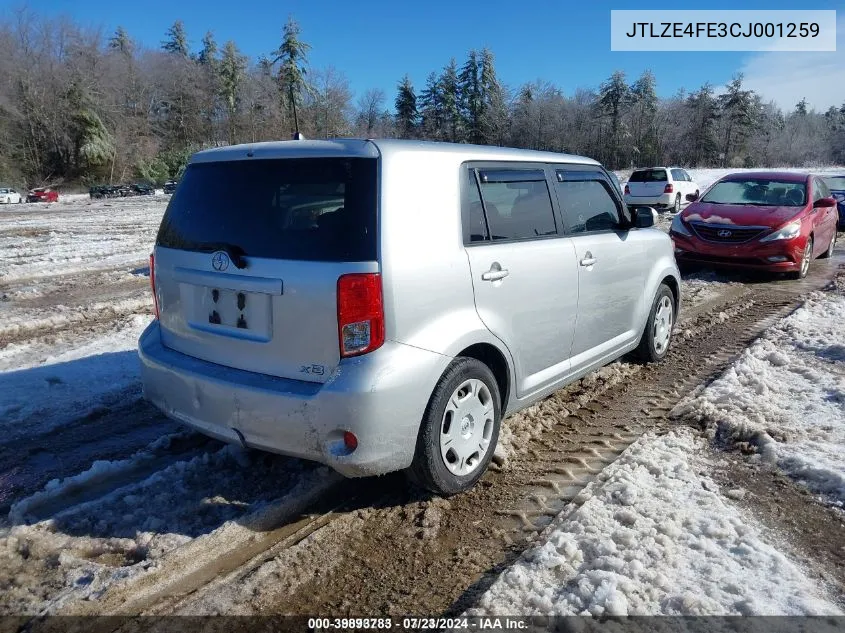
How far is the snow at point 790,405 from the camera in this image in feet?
12.0

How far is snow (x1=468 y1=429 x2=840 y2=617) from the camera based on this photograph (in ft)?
8.15

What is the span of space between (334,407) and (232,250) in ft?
3.15

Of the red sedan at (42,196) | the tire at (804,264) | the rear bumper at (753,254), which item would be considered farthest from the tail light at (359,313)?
the red sedan at (42,196)

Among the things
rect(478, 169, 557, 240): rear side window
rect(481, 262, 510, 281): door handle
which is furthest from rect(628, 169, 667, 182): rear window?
rect(481, 262, 510, 281): door handle

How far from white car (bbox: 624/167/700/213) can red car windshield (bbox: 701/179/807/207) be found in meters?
11.8

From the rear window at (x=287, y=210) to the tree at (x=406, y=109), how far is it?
80892 millimetres

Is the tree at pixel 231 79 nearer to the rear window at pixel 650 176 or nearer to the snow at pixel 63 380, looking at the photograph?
the rear window at pixel 650 176

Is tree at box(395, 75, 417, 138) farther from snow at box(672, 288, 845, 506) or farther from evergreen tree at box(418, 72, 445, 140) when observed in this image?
snow at box(672, 288, 845, 506)

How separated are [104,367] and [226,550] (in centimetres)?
332

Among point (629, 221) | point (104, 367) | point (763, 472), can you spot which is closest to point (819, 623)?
point (763, 472)

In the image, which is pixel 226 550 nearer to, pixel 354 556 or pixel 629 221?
pixel 354 556

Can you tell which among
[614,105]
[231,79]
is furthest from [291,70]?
[614,105]

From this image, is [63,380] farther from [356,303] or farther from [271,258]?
[356,303]

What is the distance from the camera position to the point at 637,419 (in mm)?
4445
